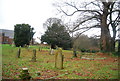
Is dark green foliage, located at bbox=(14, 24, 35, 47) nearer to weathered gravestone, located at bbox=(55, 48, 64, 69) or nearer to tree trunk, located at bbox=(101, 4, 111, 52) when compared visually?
weathered gravestone, located at bbox=(55, 48, 64, 69)

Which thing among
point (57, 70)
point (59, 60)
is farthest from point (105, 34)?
point (57, 70)

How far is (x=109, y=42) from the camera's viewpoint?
40.5 feet

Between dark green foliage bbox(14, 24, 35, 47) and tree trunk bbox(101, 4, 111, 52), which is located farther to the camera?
tree trunk bbox(101, 4, 111, 52)

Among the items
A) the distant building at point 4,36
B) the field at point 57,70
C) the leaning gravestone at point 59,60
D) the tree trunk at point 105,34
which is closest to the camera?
the distant building at point 4,36

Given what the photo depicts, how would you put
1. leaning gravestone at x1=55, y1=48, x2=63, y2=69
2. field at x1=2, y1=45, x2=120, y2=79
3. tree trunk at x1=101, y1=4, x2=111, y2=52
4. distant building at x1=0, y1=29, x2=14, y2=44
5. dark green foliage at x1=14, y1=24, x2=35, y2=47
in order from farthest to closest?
tree trunk at x1=101, y1=4, x2=111, y2=52
dark green foliage at x1=14, y1=24, x2=35, y2=47
leaning gravestone at x1=55, y1=48, x2=63, y2=69
field at x1=2, y1=45, x2=120, y2=79
distant building at x1=0, y1=29, x2=14, y2=44

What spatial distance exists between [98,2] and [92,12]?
1601mm

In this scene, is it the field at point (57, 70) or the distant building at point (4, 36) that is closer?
the distant building at point (4, 36)

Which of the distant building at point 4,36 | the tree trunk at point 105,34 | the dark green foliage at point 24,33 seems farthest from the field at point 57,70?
the tree trunk at point 105,34

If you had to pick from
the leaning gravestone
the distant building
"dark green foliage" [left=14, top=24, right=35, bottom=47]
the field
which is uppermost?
"dark green foliage" [left=14, top=24, right=35, bottom=47]

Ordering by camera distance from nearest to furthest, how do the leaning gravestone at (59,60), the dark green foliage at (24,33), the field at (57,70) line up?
the field at (57,70)
the leaning gravestone at (59,60)
the dark green foliage at (24,33)

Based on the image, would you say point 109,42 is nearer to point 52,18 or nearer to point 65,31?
point 65,31

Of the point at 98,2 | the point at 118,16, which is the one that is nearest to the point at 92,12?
the point at 98,2

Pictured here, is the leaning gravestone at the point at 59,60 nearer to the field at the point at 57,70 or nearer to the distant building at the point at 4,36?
the field at the point at 57,70

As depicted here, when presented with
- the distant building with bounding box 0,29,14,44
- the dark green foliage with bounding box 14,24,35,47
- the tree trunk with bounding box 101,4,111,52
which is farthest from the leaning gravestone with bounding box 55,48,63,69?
the tree trunk with bounding box 101,4,111,52
